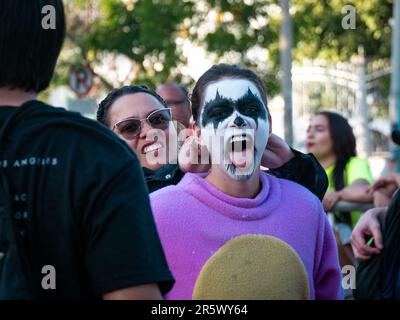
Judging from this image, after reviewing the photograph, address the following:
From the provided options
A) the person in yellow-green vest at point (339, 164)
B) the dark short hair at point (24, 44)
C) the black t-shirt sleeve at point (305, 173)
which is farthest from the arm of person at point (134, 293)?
the person in yellow-green vest at point (339, 164)

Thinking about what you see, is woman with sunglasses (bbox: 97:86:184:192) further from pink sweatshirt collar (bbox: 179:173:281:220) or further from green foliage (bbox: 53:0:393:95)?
green foliage (bbox: 53:0:393:95)

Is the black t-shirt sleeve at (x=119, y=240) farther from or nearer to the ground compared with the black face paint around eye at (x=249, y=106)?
nearer to the ground

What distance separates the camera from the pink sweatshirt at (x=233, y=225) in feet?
8.91

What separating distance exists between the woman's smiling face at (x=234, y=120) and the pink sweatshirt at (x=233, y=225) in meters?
0.12

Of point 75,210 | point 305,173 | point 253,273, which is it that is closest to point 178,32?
point 305,173

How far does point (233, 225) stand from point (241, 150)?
0.30 metres

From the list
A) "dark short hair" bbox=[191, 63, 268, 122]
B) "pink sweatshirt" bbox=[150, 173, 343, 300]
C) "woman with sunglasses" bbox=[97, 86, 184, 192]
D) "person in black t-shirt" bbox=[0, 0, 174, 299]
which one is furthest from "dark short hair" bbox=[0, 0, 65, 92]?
"woman with sunglasses" bbox=[97, 86, 184, 192]

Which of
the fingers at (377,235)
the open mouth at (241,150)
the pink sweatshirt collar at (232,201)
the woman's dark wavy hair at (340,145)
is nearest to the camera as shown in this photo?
the pink sweatshirt collar at (232,201)

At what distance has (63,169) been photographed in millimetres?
1890

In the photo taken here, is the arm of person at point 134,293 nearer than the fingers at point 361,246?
Yes

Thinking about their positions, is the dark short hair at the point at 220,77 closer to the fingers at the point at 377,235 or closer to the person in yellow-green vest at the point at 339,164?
the fingers at the point at 377,235
